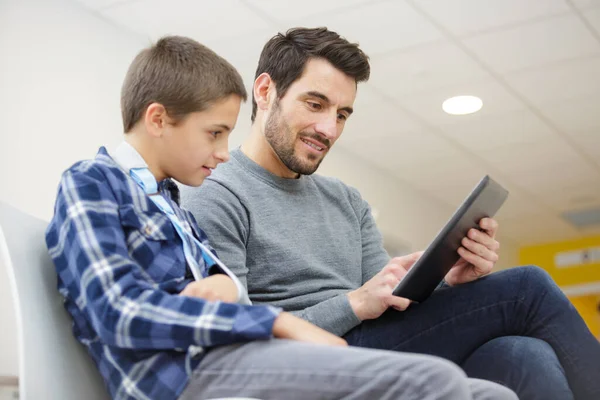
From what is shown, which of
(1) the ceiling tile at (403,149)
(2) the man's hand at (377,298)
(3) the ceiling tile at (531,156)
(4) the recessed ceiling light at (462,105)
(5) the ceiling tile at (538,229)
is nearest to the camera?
(2) the man's hand at (377,298)

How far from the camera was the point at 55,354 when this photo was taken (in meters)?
0.99

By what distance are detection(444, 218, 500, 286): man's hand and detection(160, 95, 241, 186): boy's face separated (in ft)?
1.42

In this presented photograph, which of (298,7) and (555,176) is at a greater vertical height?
(555,176)

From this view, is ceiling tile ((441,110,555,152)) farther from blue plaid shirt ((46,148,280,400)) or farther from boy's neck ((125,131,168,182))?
blue plaid shirt ((46,148,280,400))

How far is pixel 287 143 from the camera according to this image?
5.48 ft

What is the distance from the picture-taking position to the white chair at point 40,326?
956 mm

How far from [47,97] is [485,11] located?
187 centimetres

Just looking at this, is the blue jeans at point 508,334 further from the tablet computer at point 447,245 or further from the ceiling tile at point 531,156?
the ceiling tile at point 531,156

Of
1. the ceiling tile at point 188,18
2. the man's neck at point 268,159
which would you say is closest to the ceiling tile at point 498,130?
the ceiling tile at point 188,18

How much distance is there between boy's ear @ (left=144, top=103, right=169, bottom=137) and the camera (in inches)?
47.1

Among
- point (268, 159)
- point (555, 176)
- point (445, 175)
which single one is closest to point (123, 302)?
point (268, 159)

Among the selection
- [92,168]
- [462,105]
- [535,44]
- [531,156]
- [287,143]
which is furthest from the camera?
[531,156]

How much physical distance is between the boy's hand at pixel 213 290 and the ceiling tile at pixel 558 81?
3.46 metres

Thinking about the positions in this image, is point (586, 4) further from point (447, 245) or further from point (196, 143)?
point (196, 143)
